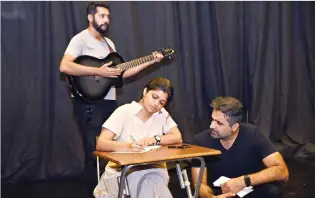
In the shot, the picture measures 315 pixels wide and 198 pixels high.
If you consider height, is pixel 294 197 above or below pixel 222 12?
below

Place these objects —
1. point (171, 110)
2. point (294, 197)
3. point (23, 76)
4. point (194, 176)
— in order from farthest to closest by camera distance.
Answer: point (171, 110)
point (23, 76)
point (294, 197)
point (194, 176)

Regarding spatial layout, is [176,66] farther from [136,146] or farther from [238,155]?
[136,146]

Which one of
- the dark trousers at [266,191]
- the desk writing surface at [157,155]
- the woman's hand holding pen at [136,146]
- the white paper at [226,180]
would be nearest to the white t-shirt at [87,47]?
the woman's hand holding pen at [136,146]

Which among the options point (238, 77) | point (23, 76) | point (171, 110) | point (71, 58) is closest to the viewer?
point (71, 58)

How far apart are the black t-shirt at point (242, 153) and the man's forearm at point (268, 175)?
0.09 m

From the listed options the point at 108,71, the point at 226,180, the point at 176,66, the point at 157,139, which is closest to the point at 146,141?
the point at 157,139

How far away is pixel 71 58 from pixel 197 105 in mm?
1717

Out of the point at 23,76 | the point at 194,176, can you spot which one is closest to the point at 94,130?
the point at 194,176

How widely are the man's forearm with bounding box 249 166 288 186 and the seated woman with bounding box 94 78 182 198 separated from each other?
1.48 feet

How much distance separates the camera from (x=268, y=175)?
2.26m

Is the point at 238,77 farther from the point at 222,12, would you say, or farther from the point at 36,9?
the point at 36,9

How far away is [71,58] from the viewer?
2.94 meters

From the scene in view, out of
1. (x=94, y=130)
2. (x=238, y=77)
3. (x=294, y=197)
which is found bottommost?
(x=294, y=197)

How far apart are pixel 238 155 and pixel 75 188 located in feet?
5.42
